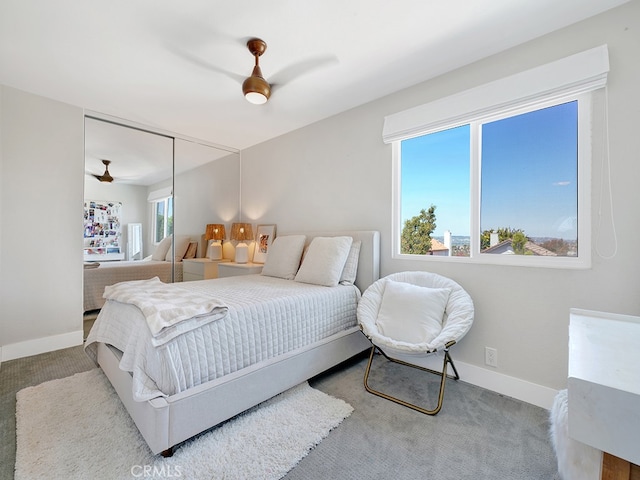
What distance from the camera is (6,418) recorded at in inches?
65.8

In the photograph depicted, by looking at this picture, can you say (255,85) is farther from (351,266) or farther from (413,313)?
(413,313)

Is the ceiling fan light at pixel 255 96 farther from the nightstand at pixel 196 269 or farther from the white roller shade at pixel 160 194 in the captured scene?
the nightstand at pixel 196 269

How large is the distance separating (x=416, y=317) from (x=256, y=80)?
6.69 ft

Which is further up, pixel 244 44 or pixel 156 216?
pixel 244 44

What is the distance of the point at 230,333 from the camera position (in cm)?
162

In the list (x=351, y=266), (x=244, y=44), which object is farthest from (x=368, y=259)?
(x=244, y=44)

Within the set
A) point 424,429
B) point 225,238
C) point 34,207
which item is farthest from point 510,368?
point 34,207

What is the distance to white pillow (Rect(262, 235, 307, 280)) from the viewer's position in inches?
115

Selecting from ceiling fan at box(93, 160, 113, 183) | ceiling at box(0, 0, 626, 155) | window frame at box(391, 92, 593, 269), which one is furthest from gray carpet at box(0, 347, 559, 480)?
ceiling at box(0, 0, 626, 155)

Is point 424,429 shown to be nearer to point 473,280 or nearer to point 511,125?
point 473,280

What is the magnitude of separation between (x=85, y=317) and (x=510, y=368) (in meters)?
4.07

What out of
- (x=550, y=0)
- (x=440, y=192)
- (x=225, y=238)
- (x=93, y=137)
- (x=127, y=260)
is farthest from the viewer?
(x=225, y=238)

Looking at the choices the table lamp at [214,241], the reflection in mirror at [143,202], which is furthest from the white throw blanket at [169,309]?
the table lamp at [214,241]

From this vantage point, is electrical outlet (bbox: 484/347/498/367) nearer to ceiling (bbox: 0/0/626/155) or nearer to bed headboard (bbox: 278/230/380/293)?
bed headboard (bbox: 278/230/380/293)
